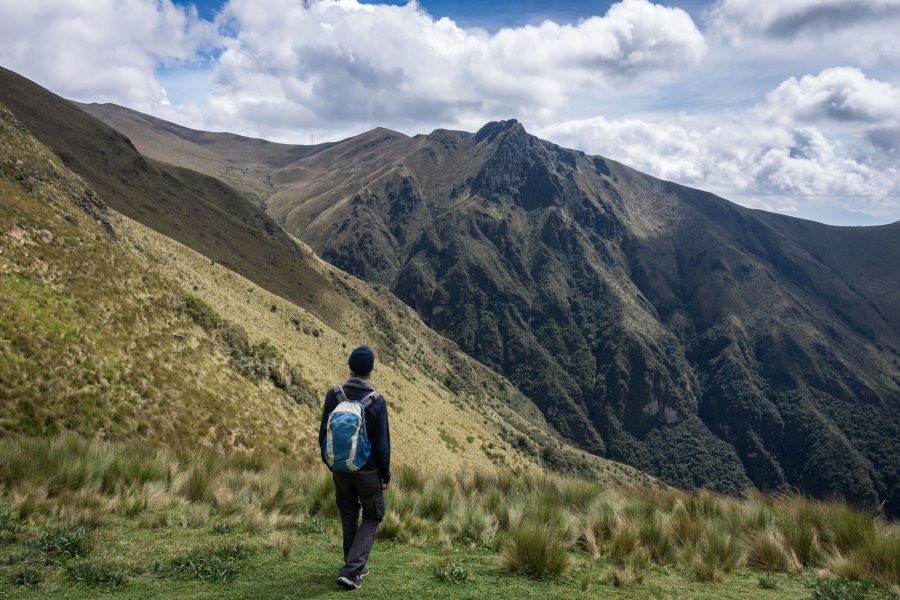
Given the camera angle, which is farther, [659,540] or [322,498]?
[322,498]

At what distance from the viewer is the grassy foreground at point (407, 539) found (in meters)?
6.13

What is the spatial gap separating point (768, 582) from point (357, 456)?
6.00 metres

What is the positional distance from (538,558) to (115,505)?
23.1 ft

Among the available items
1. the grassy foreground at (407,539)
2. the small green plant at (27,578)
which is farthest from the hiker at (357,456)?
the small green plant at (27,578)

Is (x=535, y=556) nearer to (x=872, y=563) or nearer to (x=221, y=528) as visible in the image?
(x=872, y=563)

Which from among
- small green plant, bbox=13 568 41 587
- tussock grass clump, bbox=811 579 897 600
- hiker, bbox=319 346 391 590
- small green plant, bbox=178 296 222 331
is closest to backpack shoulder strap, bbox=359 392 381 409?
hiker, bbox=319 346 391 590

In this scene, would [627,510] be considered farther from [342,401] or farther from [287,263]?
[287,263]

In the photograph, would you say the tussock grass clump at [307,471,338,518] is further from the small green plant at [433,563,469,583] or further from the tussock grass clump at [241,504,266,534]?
the small green plant at [433,563,469,583]

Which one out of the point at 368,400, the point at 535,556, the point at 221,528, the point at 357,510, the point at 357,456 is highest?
the point at 368,400

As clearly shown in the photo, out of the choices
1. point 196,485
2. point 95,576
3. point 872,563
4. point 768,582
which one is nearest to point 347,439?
point 95,576

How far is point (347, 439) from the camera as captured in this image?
5.91 meters

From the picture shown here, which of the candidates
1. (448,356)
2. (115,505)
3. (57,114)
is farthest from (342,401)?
(448,356)

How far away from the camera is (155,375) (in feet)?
65.0

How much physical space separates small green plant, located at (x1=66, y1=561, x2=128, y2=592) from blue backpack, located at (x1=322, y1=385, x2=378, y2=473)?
2801 mm
